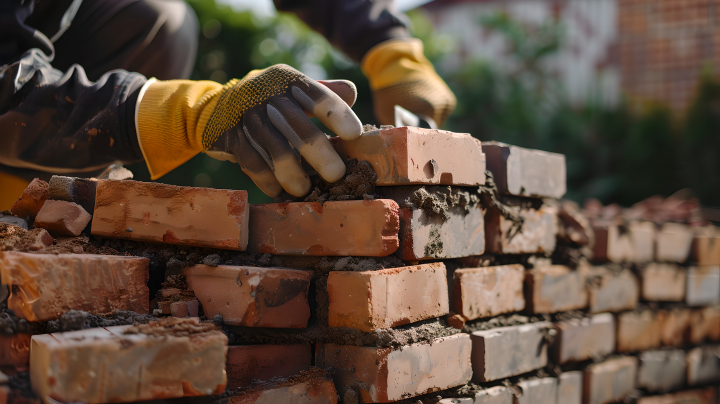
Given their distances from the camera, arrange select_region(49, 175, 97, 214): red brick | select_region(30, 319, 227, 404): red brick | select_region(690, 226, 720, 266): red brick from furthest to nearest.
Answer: select_region(690, 226, 720, 266): red brick < select_region(49, 175, 97, 214): red brick < select_region(30, 319, 227, 404): red brick

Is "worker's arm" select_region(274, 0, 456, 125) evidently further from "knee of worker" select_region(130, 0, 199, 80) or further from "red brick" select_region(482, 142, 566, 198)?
"red brick" select_region(482, 142, 566, 198)

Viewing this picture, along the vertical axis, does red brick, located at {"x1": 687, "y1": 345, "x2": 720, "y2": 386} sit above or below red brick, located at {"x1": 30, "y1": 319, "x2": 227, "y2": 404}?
below

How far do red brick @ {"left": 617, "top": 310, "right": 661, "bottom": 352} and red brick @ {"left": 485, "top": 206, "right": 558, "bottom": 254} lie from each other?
1.81 feet

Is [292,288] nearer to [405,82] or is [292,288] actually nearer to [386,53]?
[405,82]

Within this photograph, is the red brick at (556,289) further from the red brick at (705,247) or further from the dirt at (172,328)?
the dirt at (172,328)

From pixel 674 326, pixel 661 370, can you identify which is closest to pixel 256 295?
pixel 661 370

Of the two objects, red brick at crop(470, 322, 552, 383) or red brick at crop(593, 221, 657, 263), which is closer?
red brick at crop(470, 322, 552, 383)

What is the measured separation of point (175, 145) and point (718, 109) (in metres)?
7.07

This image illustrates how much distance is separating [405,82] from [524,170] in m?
0.96

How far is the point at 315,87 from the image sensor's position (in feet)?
4.35

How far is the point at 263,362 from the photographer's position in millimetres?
Result: 1289

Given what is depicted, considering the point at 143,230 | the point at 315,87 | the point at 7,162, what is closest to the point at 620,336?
the point at 315,87

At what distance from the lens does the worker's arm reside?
245 cm

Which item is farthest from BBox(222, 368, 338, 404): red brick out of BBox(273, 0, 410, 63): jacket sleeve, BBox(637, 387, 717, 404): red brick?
BBox(273, 0, 410, 63): jacket sleeve
